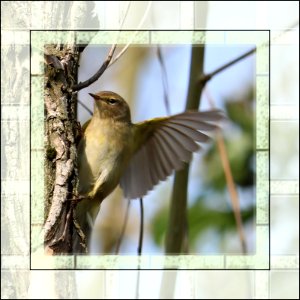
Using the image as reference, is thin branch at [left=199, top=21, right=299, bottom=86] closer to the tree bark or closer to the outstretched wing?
the outstretched wing

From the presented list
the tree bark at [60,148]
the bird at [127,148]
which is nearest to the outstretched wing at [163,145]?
the bird at [127,148]

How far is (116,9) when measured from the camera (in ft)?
3.07

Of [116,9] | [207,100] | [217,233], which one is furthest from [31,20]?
[217,233]

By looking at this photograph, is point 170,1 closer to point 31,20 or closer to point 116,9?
point 116,9

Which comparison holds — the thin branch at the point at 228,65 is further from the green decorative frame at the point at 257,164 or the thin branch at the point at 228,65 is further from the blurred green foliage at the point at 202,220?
the blurred green foliage at the point at 202,220

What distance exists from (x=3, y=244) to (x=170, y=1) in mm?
414

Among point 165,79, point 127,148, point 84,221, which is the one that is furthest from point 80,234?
point 165,79

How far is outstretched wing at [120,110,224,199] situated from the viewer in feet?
2.90

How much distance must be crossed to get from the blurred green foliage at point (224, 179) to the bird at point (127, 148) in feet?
0.17

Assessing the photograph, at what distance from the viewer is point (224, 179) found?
0.98 meters

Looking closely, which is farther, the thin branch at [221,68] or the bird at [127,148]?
the thin branch at [221,68]

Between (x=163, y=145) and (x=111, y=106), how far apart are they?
0.11 m

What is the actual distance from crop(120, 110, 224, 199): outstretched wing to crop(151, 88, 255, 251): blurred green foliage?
52 mm

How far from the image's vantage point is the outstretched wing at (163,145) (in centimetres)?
88
